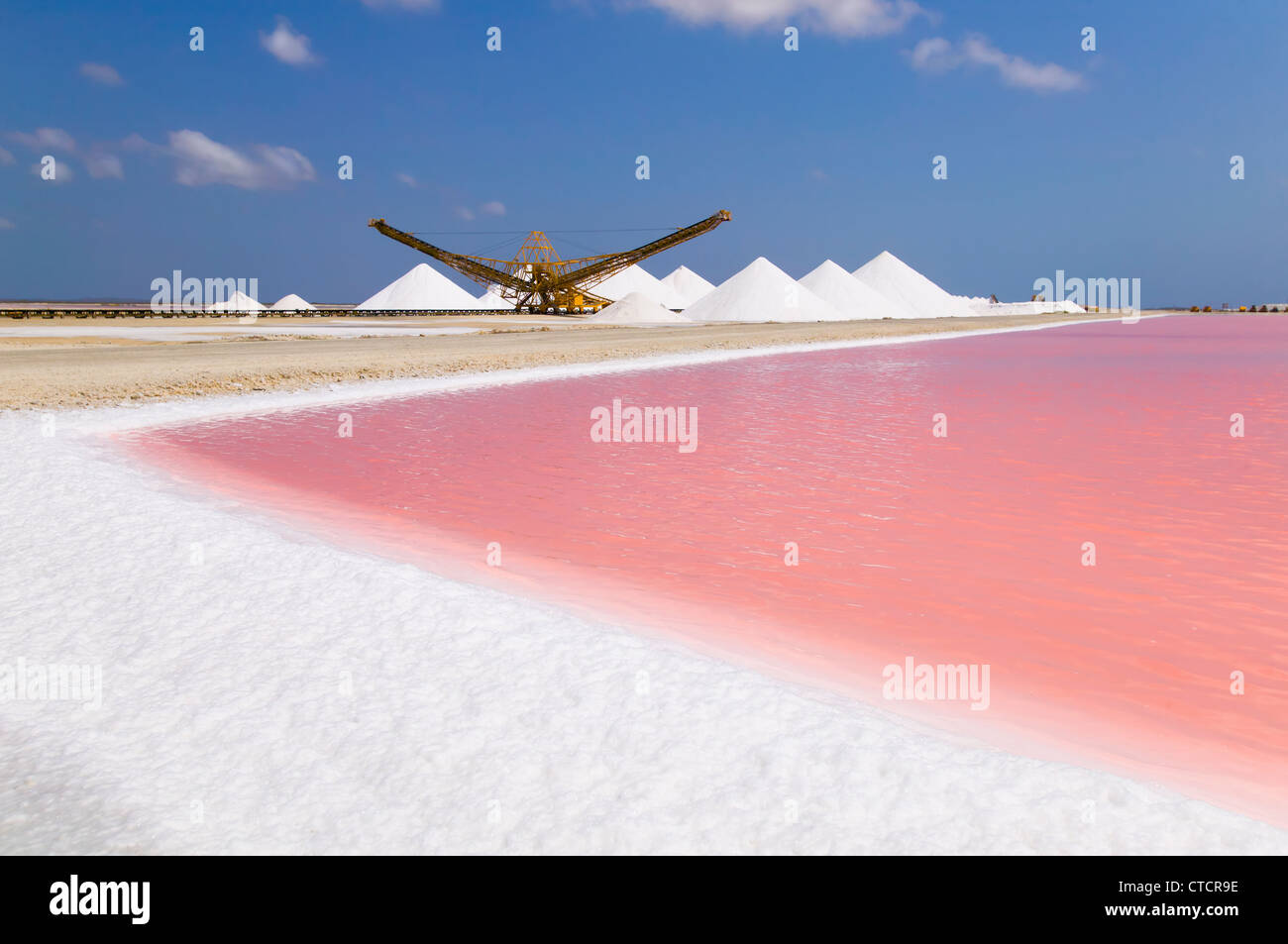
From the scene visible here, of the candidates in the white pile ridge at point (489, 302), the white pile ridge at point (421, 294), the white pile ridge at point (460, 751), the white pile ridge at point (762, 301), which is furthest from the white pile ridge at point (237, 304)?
the white pile ridge at point (460, 751)

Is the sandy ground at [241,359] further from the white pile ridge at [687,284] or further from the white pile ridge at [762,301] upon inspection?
the white pile ridge at [687,284]

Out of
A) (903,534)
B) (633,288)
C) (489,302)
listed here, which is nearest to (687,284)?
(633,288)

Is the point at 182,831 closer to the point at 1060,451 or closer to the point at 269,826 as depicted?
the point at 269,826

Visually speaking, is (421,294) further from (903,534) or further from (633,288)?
(903,534)

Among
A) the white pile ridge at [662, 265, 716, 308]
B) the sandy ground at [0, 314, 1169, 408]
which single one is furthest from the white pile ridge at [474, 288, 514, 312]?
the sandy ground at [0, 314, 1169, 408]
